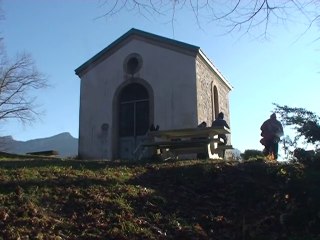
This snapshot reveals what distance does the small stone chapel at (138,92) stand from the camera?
68.7 ft

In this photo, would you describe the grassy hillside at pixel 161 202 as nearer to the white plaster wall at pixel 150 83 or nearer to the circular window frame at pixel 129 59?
the white plaster wall at pixel 150 83

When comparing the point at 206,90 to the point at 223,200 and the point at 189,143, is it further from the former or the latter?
the point at 223,200

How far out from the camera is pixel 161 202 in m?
9.02

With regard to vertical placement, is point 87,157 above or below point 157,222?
above

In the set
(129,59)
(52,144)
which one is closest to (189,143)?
(129,59)

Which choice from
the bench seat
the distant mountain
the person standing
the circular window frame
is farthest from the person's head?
the distant mountain

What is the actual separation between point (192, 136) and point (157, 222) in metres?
7.12

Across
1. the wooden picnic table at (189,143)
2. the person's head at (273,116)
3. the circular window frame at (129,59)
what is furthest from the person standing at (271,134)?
the circular window frame at (129,59)

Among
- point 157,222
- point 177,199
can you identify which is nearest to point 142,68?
point 177,199

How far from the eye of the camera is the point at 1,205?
780cm

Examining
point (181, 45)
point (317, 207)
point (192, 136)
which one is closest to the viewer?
point (317, 207)

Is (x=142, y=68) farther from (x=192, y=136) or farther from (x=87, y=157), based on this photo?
(x=192, y=136)

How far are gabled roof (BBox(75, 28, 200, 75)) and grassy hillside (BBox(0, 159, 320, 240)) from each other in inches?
402

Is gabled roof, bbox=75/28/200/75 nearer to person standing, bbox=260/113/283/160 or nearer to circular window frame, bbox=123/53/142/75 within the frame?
circular window frame, bbox=123/53/142/75
